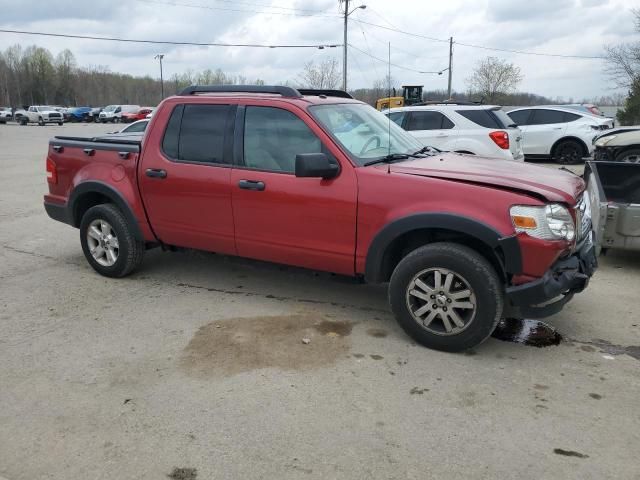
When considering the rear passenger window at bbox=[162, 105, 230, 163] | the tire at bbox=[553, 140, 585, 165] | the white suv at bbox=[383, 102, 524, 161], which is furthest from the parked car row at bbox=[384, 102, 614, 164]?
the rear passenger window at bbox=[162, 105, 230, 163]

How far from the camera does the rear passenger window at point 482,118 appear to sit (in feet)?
32.8

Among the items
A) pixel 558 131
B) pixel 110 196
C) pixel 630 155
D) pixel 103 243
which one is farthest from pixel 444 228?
pixel 558 131

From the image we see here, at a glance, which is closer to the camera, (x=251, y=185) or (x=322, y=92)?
(x=251, y=185)

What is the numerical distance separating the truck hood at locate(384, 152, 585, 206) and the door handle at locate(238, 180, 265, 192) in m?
1.05

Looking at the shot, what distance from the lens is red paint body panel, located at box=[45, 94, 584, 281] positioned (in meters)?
3.67

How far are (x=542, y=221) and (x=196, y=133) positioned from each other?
116 inches

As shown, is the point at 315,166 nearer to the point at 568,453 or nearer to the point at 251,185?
the point at 251,185

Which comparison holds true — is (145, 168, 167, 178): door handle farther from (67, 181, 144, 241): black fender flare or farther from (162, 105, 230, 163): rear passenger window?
(67, 181, 144, 241): black fender flare

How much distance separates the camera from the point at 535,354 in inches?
153

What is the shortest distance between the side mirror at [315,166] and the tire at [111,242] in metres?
2.22

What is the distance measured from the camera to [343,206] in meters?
4.08

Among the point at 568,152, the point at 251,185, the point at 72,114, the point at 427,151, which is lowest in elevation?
the point at 568,152

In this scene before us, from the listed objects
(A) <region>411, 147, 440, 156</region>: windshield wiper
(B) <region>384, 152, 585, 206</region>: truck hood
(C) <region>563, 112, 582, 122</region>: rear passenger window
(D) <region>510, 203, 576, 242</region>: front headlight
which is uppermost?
(C) <region>563, 112, 582, 122</region>: rear passenger window

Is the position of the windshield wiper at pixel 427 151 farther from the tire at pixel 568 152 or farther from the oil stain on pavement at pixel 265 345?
the tire at pixel 568 152
